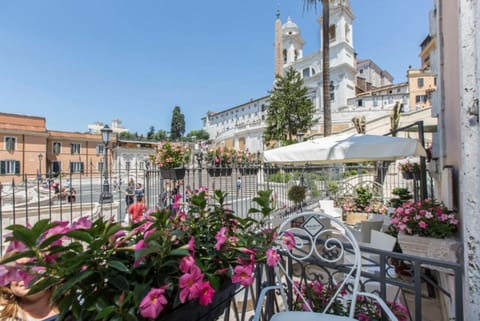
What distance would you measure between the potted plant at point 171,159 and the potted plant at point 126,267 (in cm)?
332

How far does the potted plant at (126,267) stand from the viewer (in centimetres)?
68

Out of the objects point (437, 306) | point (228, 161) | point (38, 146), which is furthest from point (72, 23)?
point (38, 146)

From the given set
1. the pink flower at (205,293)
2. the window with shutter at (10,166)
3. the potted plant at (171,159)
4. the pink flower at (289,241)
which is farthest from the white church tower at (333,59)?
Answer: the window with shutter at (10,166)

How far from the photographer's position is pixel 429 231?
2.07 metres

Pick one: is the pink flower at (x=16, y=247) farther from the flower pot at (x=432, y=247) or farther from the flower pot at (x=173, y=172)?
the flower pot at (x=173, y=172)

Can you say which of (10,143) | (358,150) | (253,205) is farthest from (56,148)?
(358,150)

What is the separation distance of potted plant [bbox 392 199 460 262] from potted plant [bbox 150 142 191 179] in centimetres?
332

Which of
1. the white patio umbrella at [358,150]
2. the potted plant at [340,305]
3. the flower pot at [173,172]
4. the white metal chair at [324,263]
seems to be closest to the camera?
the white metal chair at [324,263]

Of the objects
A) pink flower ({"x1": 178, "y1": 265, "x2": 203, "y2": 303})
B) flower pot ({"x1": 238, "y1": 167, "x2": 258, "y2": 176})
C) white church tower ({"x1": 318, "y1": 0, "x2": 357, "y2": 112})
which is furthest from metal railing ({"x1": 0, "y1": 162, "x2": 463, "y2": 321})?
white church tower ({"x1": 318, "y1": 0, "x2": 357, "y2": 112})

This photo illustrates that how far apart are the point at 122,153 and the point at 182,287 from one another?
88.4 ft

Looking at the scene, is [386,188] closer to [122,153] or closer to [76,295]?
[76,295]

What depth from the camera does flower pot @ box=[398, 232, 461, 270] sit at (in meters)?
1.83

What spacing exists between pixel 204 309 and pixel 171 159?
3.58 metres

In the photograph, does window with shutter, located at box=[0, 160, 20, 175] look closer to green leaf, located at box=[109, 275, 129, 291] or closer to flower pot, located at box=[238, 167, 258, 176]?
flower pot, located at box=[238, 167, 258, 176]
